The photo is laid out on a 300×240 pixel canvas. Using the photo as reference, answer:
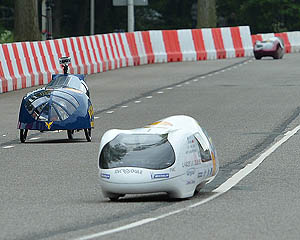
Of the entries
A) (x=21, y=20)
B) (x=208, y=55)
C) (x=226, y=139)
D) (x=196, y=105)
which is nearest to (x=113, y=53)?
(x=21, y=20)

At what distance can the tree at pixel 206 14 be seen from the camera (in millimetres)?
59325

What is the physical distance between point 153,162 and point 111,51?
89.7 feet

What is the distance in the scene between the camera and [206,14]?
59.7m

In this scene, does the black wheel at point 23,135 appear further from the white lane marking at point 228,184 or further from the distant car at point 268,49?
the distant car at point 268,49

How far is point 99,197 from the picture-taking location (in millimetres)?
11508

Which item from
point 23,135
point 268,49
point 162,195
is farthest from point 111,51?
point 162,195

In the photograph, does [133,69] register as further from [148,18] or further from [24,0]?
[148,18]

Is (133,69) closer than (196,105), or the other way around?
(196,105)

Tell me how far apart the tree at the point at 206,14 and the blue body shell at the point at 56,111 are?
1657 inches

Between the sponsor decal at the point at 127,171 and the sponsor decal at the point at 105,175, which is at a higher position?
the sponsor decal at the point at 127,171

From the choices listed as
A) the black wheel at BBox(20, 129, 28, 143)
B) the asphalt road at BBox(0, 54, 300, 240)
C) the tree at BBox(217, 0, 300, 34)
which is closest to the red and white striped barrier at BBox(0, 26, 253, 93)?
the asphalt road at BBox(0, 54, 300, 240)

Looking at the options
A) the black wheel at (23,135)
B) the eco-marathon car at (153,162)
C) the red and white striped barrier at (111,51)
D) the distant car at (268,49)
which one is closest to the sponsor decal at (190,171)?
the eco-marathon car at (153,162)

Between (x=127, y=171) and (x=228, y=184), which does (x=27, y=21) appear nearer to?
(x=228, y=184)

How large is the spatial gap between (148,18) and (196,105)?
60913 millimetres
